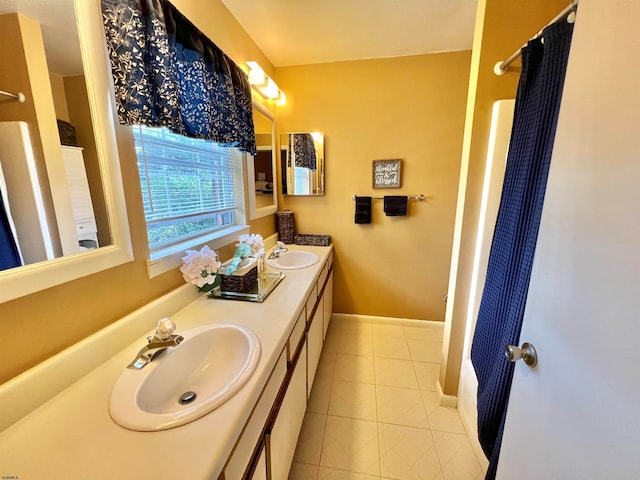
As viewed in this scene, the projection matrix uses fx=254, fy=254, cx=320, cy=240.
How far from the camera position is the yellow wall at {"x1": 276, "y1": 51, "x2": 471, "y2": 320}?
85.2 inches

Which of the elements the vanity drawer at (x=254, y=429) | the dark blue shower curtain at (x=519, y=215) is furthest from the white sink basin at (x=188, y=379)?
the dark blue shower curtain at (x=519, y=215)

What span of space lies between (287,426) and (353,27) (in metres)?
2.42

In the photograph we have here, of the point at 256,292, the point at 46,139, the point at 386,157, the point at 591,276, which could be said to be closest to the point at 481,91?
the point at 386,157

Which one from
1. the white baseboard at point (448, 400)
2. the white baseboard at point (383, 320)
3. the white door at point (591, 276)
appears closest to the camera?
the white door at point (591, 276)

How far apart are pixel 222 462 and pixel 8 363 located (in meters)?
0.61

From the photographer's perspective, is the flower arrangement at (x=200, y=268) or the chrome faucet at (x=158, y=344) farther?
the flower arrangement at (x=200, y=268)

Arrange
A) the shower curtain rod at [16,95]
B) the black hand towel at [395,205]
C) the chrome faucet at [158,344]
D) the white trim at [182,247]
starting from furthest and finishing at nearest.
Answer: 1. the black hand towel at [395,205]
2. the white trim at [182,247]
3. the chrome faucet at [158,344]
4. the shower curtain rod at [16,95]

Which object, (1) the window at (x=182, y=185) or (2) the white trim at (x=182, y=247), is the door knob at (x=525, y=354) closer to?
(2) the white trim at (x=182, y=247)

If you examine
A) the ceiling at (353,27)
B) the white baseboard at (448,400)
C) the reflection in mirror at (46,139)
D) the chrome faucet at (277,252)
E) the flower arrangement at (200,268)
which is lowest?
the white baseboard at (448,400)

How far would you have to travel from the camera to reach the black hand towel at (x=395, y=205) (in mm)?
2287

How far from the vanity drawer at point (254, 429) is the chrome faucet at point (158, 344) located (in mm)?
362

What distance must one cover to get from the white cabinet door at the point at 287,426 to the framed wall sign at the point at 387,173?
1.62 m

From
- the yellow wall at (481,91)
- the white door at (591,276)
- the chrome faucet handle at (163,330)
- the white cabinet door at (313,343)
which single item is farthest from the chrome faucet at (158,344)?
the yellow wall at (481,91)

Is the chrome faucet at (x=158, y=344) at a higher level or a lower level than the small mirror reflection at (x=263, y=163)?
lower
